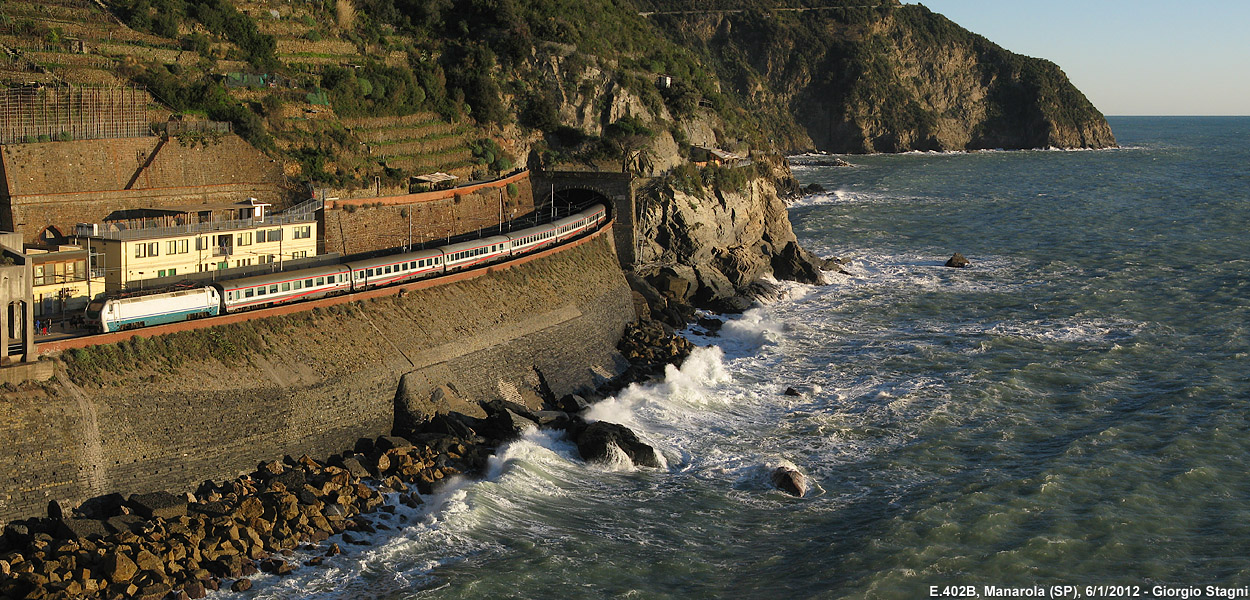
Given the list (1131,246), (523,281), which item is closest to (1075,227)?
(1131,246)

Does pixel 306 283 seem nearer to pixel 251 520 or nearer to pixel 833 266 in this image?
pixel 251 520

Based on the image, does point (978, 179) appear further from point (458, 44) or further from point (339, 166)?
point (339, 166)

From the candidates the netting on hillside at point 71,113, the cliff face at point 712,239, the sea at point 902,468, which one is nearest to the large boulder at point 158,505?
the sea at point 902,468

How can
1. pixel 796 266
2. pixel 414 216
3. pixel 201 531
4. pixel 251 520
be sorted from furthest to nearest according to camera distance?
pixel 796 266, pixel 414 216, pixel 251 520, pixel 201 531

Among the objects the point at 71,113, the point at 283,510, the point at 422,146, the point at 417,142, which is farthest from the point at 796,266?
the point at 283,510

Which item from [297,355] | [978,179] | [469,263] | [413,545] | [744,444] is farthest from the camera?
[978,179]
